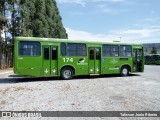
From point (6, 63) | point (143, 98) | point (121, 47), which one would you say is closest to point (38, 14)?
point (6, 63)

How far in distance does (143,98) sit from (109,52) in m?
Result: 10.2

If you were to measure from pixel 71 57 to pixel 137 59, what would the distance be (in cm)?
658

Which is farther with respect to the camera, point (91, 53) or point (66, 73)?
point (91, 53)

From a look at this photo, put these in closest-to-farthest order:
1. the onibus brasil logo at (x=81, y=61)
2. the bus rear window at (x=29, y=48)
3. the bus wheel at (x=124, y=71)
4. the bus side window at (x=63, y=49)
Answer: the bus rear window at (x=29, y=48) < the bus side window at (x=63, y=49) < the onibus brasil logo at (x=81, y=61) < the bus wheel at (x=124, y=71)

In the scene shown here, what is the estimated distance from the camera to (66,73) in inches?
714

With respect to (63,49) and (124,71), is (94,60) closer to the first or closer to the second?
(63,49)

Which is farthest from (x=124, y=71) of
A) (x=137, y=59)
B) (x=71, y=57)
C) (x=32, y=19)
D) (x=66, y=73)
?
(x=32, y=19)

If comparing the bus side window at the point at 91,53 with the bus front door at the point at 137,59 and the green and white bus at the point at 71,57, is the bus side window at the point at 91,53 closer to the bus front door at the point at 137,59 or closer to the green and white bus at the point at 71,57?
the green and white bus at the point at 71,57

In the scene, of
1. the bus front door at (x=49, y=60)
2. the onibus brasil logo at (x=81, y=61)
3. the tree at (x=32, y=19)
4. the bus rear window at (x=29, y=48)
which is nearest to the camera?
the bus rear window at (x=29, y=48)

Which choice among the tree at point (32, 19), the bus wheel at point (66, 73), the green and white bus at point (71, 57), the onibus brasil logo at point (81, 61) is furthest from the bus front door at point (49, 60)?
the tree at point (32, 19)

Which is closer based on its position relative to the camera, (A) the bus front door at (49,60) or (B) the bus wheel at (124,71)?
(A) the bus front door at (49,60)

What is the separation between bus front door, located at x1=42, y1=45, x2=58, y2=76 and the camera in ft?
56.4

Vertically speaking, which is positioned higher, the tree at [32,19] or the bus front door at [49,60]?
the tree at [32,19]

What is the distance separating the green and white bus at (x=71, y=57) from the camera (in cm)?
1658
